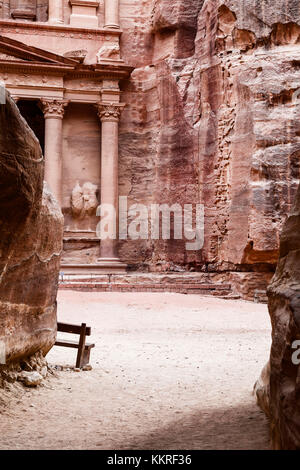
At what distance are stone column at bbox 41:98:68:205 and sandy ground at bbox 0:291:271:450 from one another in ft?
36.0

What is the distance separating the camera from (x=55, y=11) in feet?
71.5

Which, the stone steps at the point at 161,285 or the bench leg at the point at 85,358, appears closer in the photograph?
the bench leg at the point at 85,358

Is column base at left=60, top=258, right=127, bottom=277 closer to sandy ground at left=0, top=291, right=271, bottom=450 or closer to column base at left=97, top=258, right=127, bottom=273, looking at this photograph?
column base at left=97, top=258, right=127, bottom=273

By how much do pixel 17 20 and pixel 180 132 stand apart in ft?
26.9

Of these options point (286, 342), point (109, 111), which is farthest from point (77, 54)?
point (286, 342)

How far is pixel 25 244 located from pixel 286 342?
2.72 meters

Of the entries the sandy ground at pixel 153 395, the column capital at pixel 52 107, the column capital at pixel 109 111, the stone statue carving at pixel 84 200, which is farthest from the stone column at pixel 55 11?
the sandy ground at pixel 153 395

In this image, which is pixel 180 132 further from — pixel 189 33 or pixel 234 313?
pixel 234 313

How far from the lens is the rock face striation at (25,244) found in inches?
165

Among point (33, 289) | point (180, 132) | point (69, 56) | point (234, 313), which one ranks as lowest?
point (234, 313)

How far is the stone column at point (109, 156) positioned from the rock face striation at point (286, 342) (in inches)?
672

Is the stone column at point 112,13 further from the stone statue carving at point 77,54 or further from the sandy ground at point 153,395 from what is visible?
the sandy ground at point 153,395
